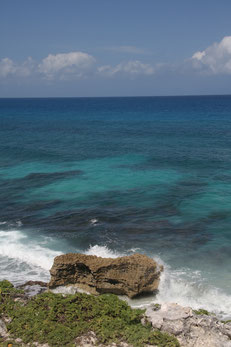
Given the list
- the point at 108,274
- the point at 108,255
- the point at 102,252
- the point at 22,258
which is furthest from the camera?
the point at 102,252

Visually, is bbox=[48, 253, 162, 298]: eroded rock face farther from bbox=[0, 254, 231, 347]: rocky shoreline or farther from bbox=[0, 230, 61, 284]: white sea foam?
bbox=[0, 230, 61, 284]: white sea foam

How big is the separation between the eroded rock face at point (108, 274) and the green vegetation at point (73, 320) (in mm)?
2211

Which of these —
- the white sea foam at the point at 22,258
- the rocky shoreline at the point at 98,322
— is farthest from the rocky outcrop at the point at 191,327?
the white sea foam at the point at 22,258

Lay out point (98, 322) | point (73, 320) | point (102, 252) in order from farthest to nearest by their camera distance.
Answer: point (102, 252) < point (73, 320) < point (98, 322)

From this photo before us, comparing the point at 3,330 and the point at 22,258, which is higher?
the point at 3,330

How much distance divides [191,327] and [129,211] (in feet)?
61.4

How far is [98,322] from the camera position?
16.5 meters

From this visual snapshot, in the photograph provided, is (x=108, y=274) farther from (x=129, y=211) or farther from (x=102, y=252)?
(x=129, y=211)

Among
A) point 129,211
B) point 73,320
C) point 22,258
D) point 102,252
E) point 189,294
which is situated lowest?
point 22,258

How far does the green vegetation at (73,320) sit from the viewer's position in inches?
612

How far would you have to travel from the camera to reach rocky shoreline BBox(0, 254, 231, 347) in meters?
15.5

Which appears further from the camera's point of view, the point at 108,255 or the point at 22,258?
the point at 108,255

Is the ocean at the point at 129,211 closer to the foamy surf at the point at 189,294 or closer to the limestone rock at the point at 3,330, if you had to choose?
the foamy surf at the point at 189,294

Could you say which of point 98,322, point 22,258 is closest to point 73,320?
point 98,322
